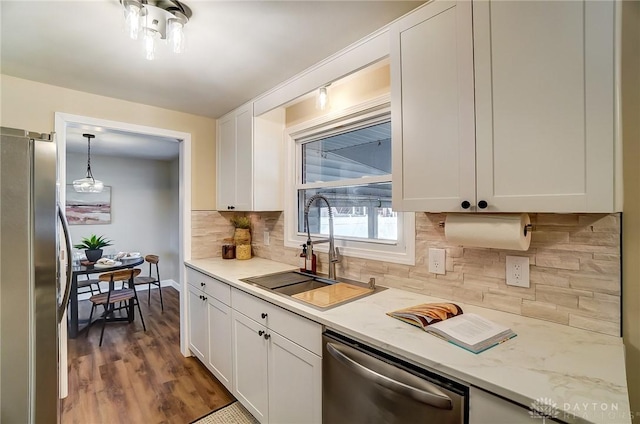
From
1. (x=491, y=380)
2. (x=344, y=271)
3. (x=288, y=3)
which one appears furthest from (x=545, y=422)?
(x=288, y=3)

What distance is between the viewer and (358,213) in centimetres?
211

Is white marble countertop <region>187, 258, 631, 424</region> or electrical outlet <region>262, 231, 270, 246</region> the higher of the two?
electrical outlet <region>262, 231, 270, 246</region>

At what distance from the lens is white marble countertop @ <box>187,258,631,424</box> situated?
0.74 m

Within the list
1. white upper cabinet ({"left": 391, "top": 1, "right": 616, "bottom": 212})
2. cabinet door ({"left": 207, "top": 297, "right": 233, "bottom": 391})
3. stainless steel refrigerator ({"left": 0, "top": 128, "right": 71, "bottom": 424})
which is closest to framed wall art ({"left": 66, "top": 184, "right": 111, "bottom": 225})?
cabinet door ({"left": 207, "top": 297, "right": 233, "bottom": 391})

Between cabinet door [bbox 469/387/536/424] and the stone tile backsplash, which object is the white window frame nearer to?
the stone tile backsplash

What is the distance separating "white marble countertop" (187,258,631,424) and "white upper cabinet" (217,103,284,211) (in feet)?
4.15

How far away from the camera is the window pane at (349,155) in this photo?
77.1 inches

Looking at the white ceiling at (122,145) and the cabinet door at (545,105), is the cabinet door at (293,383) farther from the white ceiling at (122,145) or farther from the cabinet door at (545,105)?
the white ceiling at (122,145)

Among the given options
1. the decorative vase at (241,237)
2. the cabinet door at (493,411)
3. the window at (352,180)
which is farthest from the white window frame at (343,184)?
the cabinet door at (493,411)

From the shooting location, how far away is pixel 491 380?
0.82m

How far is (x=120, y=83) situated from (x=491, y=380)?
2715mm

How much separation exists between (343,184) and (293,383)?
1293 millimetres

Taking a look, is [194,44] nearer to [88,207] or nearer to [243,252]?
[243,252]

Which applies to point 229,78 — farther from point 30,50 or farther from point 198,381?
point 198,381
